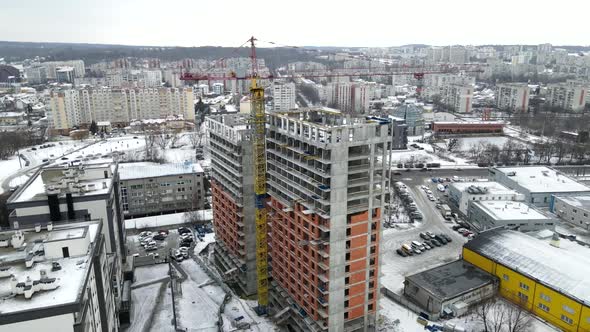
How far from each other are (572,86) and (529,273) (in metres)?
93.2

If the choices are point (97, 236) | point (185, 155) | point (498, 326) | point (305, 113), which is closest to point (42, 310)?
point (97, 236)

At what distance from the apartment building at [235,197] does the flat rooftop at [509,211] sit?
69.6ft

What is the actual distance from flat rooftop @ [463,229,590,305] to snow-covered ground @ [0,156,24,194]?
2217 inches

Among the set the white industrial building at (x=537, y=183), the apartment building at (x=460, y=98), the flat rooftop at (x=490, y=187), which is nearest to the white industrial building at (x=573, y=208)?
the white industrial building at (x=537, y=183)

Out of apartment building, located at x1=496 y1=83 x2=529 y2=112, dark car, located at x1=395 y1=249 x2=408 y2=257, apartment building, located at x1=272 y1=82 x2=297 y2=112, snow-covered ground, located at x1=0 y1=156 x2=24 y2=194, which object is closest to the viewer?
dark car, located at x1=395 y1=249 x2=408 y2=257

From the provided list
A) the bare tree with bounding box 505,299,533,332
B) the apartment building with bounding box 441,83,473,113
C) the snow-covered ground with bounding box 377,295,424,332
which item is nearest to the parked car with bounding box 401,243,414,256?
the snow-covered ground with bounding box 377,295,424,332

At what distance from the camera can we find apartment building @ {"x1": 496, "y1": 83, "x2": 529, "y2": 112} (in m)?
99.3

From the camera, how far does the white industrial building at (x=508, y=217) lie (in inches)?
1359

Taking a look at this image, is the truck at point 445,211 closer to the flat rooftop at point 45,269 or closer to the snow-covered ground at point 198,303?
the snow-covered ground at point 198,303

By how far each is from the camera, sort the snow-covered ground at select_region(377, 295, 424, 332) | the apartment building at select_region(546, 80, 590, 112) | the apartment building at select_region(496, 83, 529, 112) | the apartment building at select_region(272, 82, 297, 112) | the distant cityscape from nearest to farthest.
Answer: the distant cityscape
the snow-covered ground at select_region(377, 295, 424, 332)
the apartment building at select_region(546, 80, 590, 112)
the apartment building at select_region(496, 83, 529, 112)
the apartment building at select_region(272, 82, 297, 112)

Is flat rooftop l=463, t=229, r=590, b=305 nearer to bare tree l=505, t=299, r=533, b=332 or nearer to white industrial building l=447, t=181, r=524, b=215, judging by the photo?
bare tree l=505, t=299, r=533, b=332

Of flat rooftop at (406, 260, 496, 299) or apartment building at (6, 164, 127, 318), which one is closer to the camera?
apartment building at (6, 164, 127, 318)

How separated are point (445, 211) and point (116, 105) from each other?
244 feet

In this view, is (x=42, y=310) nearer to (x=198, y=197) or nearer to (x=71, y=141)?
(x=198, y=197)
